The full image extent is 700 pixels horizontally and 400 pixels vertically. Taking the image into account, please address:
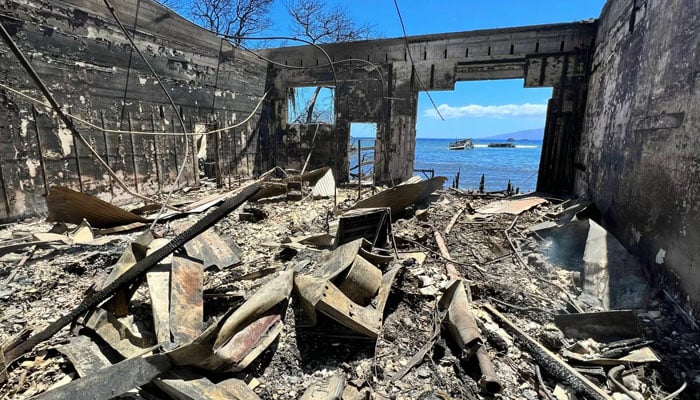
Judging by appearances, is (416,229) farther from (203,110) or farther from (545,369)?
(203,110)

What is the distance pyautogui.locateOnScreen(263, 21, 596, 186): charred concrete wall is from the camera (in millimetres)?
9086

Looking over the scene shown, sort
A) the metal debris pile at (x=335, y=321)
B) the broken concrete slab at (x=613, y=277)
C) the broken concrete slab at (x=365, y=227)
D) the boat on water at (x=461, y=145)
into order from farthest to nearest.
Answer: the boat on water at (x=461, y=145) → the broken concrete slab at (x=365, y=227) → the broken concrete slab at (x=613, y=277) → the metal debris pile at (x=335, y=321)

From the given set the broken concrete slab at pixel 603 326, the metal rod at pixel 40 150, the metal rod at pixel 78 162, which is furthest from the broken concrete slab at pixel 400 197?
the metal rod at pixel 40 150

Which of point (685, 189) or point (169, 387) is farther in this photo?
point (685, 189)

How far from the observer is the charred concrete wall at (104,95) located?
6309mm

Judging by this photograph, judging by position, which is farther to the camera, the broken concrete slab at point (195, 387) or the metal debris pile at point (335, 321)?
the metal debris pile at point (335, 321)

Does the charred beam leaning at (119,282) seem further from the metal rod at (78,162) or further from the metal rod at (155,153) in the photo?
the metal rod at (155,153)

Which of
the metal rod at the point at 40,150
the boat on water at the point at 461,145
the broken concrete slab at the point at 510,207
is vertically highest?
the boat on water at the point at 461,145

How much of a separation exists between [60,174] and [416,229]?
792cm

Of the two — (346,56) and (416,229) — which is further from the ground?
(346,56)

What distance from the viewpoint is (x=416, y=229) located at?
5.93 metres

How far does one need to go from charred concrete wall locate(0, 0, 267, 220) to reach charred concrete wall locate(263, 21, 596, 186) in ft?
8.74

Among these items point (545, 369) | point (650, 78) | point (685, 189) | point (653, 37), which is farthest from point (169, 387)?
point (653, 37)

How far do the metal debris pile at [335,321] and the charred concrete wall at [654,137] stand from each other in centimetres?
48
